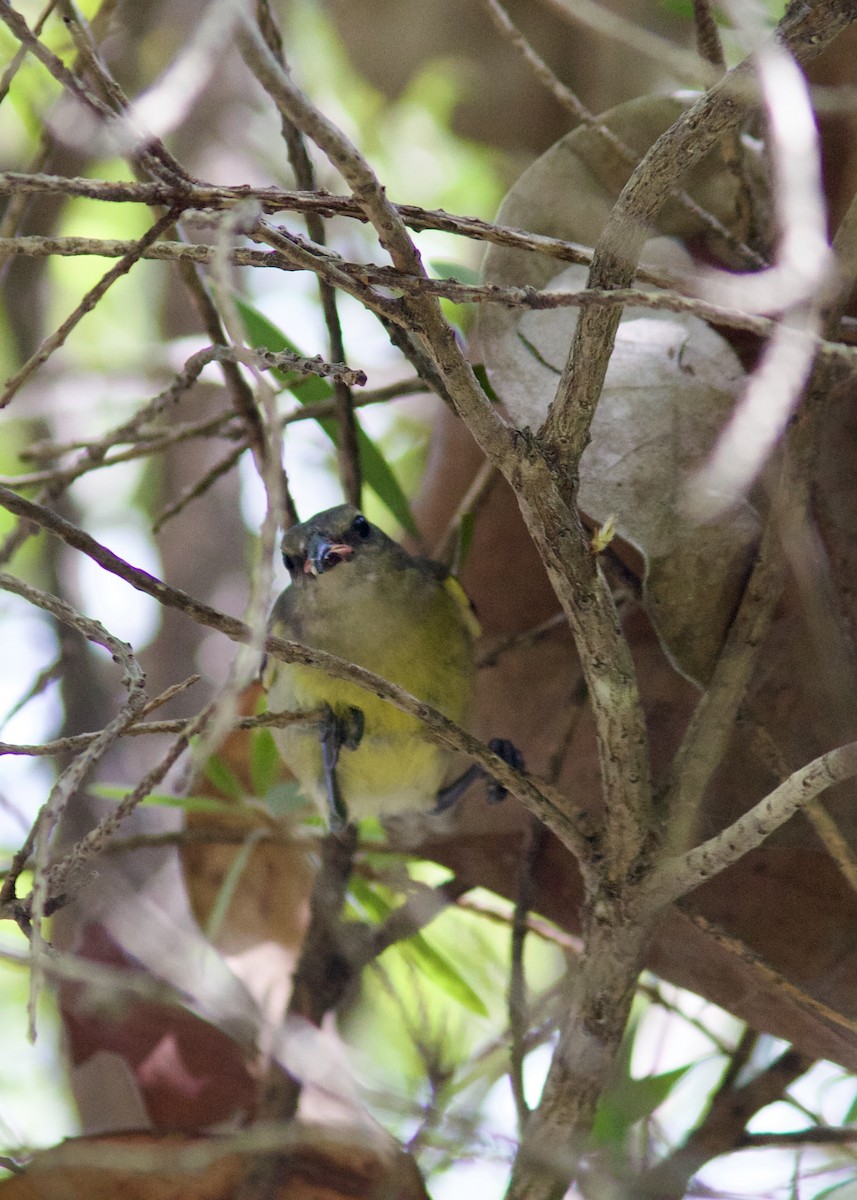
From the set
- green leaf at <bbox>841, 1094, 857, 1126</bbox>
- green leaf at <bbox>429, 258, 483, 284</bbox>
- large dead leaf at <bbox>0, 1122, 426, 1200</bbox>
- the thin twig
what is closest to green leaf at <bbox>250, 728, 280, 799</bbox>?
large dead leaf at <bbox>0, 1122, 426, 1200</bbox>

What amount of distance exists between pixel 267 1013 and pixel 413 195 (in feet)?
10.5

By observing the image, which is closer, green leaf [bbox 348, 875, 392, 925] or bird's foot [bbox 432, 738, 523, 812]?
bird's foot [bbox 432, 738, 523, 812]

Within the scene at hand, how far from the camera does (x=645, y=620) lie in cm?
234

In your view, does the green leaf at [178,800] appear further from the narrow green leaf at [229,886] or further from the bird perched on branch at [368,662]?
→ the bird perched on branch at [368,662]

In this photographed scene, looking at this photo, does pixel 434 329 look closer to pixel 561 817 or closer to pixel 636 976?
pixel 561 817

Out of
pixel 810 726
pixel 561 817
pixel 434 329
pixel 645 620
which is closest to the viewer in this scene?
pixel 434 329

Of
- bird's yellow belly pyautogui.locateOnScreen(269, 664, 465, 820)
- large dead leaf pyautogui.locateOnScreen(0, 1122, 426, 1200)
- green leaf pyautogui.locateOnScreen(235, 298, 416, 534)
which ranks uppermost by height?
green leaf pyautogui.locateOnScreen(235, 298, 416, 534)

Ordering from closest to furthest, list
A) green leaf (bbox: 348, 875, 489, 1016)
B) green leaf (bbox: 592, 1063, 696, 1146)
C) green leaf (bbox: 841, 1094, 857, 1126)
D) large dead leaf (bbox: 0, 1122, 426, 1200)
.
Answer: large dead leaf (bbox: 0, 1122, 426, 1200), green leaf (bbox: 841, 1094, 857, 1126), green leaf (bbox: 592, 1063, 696, 1146), green leaf (bbox: 348, 875, 489, 1016)

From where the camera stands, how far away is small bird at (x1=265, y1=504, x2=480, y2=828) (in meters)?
2.72

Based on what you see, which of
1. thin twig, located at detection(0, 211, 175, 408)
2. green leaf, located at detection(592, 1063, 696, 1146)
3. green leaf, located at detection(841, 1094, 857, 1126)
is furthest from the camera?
green leaf, located at detection(592, 1063, 696, 1146)

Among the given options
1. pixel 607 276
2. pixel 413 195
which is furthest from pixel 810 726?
pixel 413 195

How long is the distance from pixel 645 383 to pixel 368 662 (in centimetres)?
109

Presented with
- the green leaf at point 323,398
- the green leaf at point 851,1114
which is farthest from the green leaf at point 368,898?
the green leaf at point 851,1114

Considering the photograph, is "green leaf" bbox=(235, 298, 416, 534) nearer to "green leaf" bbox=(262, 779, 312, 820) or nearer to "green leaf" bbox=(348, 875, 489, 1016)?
"green leaf" bbox=(262, 779, 312, 820)
